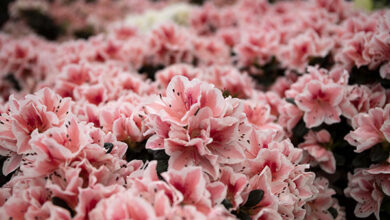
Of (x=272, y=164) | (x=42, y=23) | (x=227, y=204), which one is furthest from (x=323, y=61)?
(x=42, y=23)

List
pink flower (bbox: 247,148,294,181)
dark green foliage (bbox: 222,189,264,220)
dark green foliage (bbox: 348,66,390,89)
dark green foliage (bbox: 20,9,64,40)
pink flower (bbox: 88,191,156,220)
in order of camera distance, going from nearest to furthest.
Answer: pink flower (bbox: 88,191,156,220), dark green foliage (bbox: 222,189,264,220), pink flower (bbox: 247,148,294,181), dark green foliage (bbox: 348,66,390,89), dark green foliage (bbox: 20,9,64,40)

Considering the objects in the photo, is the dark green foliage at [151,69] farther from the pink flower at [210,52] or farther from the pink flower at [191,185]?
the pink flower at [191,185]

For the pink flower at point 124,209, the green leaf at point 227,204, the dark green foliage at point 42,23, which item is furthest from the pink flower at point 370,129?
the dark green foliage at point 42,23

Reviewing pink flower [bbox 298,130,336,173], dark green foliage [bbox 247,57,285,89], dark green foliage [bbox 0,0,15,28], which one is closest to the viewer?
pink flower [bbox 298,130,336,173]

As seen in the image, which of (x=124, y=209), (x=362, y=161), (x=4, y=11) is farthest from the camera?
(x=4, y=11)

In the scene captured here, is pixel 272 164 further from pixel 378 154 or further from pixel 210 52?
pixel 210 52

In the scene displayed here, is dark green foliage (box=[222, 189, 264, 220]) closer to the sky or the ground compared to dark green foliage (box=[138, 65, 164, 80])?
closer to the sky

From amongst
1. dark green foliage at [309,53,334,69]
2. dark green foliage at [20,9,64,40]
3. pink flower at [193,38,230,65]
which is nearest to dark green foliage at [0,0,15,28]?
dark green foliage at [20,9,64,40]

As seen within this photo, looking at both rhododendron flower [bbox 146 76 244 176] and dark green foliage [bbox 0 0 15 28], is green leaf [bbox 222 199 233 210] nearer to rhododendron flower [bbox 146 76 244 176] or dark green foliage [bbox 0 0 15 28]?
A: rhododendron flower [bbox 146 76 244 176]

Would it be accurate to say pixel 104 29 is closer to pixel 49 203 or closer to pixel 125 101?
pixel 125 101
